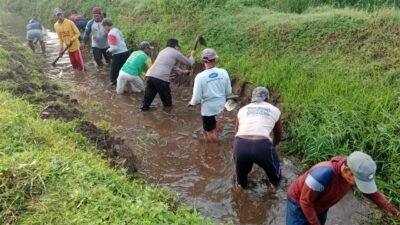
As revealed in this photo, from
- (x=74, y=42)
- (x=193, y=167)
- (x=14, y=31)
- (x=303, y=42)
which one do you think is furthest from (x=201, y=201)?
(x=14, y=31)

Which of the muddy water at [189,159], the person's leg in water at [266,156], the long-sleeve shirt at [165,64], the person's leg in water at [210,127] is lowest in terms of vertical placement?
the muddy water at [189,159]

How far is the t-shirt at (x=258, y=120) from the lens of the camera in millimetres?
4965

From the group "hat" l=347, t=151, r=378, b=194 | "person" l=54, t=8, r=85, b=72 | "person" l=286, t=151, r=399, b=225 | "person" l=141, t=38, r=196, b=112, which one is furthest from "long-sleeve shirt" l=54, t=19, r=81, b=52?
"hat" l=347, t=151, r=378, b=194

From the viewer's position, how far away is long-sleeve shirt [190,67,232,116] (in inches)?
257

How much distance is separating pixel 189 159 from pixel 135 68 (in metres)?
3.58

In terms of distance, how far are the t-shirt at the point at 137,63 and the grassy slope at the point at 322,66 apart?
1377 mm

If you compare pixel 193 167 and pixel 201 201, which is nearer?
pixel 201 201

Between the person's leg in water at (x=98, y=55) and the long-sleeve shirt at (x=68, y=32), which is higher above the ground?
the long-sleeve shirt at (x=68, y=32)

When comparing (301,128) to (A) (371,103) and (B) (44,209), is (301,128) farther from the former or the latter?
(B) (44,209)

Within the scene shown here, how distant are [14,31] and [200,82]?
16463mm

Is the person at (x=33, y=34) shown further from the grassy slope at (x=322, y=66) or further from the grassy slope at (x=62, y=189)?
the grassy slope at (x=62, y=189)

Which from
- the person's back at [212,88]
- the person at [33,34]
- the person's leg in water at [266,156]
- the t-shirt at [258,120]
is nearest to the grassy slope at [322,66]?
the person's leg in water at [266,156]

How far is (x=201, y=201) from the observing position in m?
5.52

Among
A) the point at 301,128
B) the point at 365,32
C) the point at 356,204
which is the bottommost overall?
the point at 356,204
